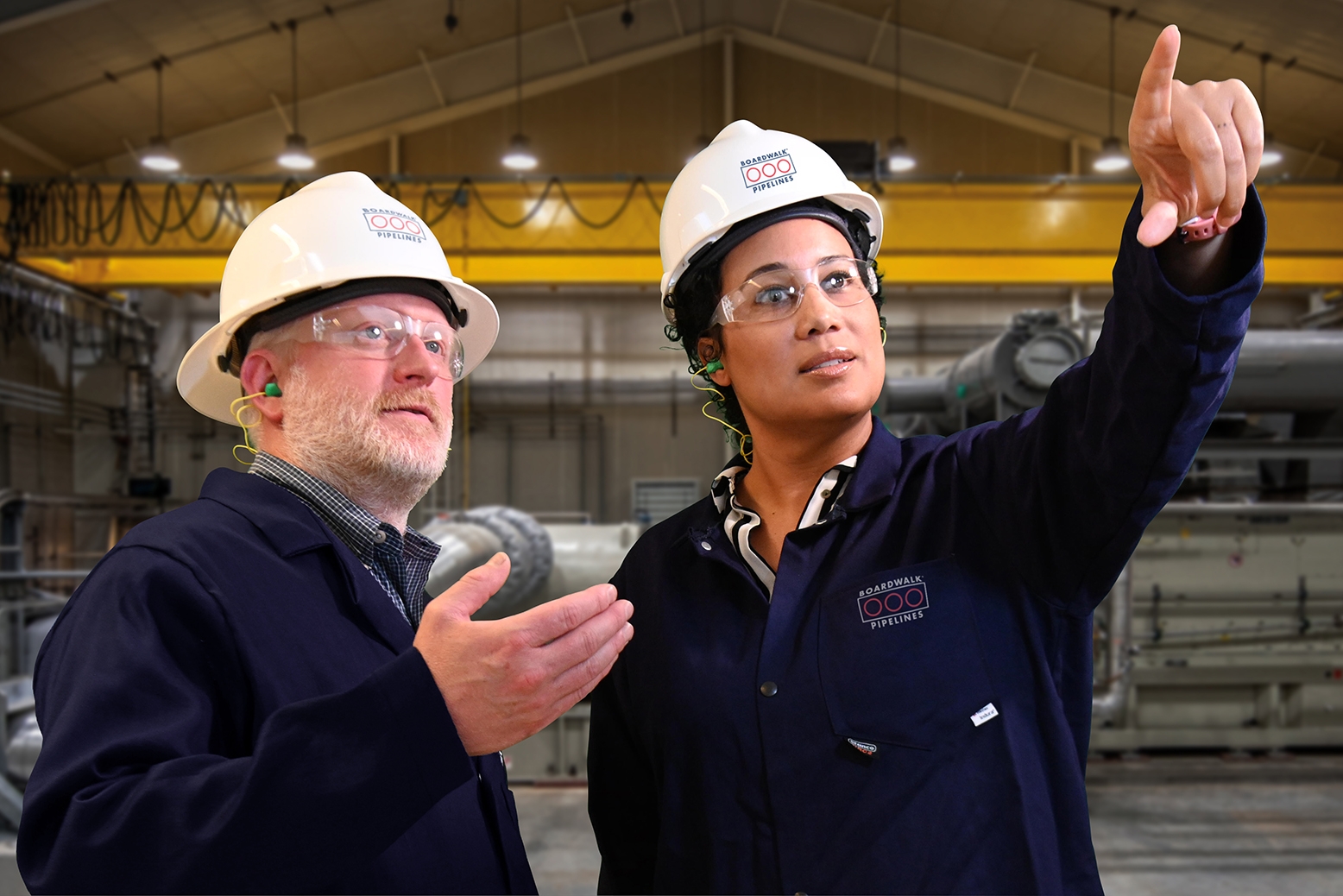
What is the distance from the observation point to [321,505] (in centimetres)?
157

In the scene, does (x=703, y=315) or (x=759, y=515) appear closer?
(x=759, y=515)

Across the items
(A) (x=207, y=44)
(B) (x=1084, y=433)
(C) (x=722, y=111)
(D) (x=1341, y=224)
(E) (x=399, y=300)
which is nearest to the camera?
(B) (x=1084, y=433)

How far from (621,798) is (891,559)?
2.61ft

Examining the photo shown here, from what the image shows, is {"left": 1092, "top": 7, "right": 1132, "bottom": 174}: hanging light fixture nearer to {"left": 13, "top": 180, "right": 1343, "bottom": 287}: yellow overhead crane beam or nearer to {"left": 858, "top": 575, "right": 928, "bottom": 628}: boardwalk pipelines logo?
{"left": 13, "top": 180, "right": 1343, "bottom": 287}: yellow overhead crane beam

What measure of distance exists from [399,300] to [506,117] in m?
12.3

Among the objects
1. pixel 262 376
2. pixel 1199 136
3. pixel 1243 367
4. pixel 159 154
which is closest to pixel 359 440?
pixel 262 376

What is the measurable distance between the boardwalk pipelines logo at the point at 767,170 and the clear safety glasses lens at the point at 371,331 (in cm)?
69

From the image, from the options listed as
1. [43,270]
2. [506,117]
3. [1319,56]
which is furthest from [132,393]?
[1319,56]

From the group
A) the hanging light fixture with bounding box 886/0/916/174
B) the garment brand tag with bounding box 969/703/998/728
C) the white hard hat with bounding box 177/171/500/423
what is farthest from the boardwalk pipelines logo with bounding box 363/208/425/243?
the hanging light fixture with bounding box 886/0/916/174

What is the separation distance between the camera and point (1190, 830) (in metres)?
5.29

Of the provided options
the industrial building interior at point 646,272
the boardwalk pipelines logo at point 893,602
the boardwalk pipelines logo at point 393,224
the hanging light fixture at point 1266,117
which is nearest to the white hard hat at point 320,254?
the boardwalk pipelines logo at point 393,224

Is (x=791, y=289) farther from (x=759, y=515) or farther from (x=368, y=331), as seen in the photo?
(x=368, y=331)

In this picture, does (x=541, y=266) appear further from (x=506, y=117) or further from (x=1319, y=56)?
(x=1319, y=56)

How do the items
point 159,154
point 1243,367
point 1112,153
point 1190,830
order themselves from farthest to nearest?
point 1112,153
point 159,154
point 1243,367
point 1190,830
